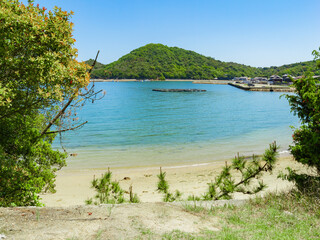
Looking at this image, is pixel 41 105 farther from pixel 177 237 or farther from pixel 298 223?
pixel 298 223

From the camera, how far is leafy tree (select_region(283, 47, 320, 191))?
6.42 metres

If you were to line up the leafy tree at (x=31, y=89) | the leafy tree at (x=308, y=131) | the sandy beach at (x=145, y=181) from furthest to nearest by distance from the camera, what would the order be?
the sandy beach at (x=145, y=181) < the leafy tree at (x=308, y=131) < the leafy tree at (x=31, y=89)

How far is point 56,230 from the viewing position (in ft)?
14.0

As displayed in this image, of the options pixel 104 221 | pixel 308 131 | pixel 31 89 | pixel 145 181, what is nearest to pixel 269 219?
pixel 308 131

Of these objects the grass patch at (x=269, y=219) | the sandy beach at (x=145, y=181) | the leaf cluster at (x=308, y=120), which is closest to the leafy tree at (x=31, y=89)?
the grass patch at (x=269, y=219)

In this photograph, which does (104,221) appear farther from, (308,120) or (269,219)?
(308,120)

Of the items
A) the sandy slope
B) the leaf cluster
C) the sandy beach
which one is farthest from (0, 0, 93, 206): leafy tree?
the leaf cluster

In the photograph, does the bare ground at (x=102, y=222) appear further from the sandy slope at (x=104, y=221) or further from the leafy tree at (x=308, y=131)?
the leafy tree at (x=308, y=131)

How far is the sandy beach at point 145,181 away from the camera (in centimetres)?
1081

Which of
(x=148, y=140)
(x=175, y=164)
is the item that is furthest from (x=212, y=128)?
(x=175, y=164)

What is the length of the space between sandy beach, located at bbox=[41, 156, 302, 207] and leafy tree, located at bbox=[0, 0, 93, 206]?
426 centimetres

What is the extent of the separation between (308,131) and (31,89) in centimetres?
713

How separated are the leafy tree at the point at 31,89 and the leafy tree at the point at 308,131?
5935 mm

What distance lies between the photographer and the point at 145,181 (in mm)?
13273
